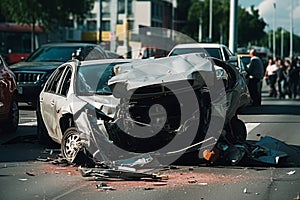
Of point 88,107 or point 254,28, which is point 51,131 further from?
point 254,28

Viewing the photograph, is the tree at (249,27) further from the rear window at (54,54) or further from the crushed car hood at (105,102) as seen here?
the crushed car hood at (105,102)

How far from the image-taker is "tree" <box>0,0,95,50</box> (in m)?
50.8

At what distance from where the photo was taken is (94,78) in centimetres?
1246

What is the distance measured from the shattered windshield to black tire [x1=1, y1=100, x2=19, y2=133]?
325 cm

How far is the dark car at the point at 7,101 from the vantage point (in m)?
15.0

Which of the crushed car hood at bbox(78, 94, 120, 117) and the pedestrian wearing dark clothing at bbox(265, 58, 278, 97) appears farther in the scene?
the pedestrian wearing dark clothing at bbox(265, 58, 278, 97)

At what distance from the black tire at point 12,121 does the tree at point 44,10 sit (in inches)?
1387

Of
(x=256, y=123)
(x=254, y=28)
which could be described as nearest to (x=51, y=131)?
(x=256, y=123)

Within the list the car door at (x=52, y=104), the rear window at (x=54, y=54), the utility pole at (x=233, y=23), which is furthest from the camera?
the utility pole at (x=233, y=23)

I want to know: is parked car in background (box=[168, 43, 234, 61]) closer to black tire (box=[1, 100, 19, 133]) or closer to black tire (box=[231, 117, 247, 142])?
black tire (box=[1, 100, 19, 133])

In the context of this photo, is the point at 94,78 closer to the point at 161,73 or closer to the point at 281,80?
the point at 161,73

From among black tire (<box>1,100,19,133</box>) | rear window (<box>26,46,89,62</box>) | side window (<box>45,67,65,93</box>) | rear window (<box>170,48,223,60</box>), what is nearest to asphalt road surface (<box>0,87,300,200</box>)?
side window (<box>45,67,65,93</box>)

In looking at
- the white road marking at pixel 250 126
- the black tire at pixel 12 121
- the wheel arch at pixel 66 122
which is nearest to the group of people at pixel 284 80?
the white road marking at pixel 250 126

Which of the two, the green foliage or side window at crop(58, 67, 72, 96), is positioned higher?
the green foliage
